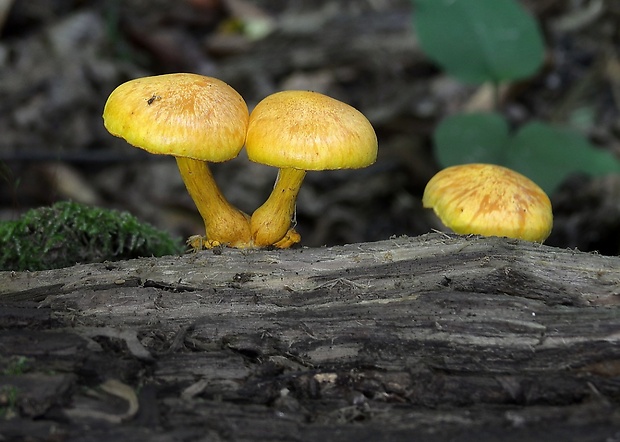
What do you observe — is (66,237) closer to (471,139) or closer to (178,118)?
(178,118)

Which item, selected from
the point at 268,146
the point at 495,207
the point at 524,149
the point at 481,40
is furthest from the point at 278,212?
the point at 481,40

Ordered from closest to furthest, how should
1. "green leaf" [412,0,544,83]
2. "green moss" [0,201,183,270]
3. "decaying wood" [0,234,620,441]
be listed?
1. "decaying wood" [0,234,620,441]
2. "green moss" [0,201,183,270]
3. "green leaf" [412,0,544,83]

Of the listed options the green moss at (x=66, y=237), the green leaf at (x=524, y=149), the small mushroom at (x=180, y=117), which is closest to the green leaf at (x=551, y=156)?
the green leaf at (x=524, y=149)

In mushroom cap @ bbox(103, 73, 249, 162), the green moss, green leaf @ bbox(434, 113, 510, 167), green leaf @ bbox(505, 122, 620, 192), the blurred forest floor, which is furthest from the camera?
the blurred forest floor

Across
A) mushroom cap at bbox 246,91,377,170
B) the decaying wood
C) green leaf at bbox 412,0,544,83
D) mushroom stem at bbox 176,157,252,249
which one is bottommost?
the decaying wood

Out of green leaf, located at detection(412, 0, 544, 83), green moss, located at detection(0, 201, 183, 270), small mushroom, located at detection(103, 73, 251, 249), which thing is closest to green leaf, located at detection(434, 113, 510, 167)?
green leaf, located at detection(412, 0, 544, 83)

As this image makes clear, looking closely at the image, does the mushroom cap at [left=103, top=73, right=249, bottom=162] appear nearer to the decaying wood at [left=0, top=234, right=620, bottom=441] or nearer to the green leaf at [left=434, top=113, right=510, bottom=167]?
the decaying wood at [left=0, top=234, right=620, bottom=441]

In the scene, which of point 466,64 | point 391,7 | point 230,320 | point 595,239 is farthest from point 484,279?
point 391,7
